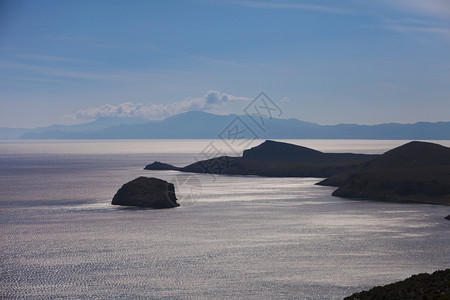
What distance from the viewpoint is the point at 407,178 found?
10444 centimetres

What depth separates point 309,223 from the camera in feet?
235

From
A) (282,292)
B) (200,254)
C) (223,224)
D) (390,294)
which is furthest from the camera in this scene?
(223,224)

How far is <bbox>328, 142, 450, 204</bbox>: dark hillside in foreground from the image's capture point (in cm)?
9925

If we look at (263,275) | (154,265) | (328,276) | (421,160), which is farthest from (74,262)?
(421,160)

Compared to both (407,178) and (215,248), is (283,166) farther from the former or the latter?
(215,248)

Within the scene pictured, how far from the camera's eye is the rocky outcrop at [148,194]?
85.9 metres

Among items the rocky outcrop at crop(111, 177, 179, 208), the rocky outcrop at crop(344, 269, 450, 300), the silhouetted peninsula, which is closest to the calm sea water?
the rocky outcrop at crop(111, 177, 179, 208)

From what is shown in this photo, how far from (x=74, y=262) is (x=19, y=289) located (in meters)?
8.50

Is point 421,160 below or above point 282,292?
above

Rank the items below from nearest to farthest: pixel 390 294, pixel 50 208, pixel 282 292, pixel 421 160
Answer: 1. pixel 390 294
2. pixel 282 292
3. pixel 50 208
4. pixel 421 160

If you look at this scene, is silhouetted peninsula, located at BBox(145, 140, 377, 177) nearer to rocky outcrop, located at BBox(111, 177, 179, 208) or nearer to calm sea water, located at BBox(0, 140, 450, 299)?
calm sea water, located at BBox(0, 140, 450, 299)

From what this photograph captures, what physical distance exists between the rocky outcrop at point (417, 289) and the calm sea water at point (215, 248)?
4633 mm

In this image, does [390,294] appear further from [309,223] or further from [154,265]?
[309,223]

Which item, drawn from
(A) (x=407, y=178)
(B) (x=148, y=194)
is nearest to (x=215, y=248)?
(B) (x=148, y=194)
